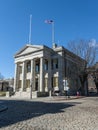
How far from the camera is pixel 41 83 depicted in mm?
39062

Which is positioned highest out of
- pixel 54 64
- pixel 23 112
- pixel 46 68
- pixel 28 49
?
pixel 28 49

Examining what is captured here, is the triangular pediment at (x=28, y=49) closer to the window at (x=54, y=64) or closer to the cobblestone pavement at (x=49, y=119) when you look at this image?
the window at (x=54, y=64)

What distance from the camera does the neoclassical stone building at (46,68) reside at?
40594mm

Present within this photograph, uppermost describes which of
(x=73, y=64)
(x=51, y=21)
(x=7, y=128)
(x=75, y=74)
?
(x=51, y=21)

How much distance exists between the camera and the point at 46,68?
144ft

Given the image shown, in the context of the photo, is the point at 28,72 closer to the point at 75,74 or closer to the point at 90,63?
the point at 75,74

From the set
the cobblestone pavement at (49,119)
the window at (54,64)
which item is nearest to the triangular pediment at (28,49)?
the window at (54,64)

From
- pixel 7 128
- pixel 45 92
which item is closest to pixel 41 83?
pixel 45 92

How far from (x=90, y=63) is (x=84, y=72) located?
2949mm

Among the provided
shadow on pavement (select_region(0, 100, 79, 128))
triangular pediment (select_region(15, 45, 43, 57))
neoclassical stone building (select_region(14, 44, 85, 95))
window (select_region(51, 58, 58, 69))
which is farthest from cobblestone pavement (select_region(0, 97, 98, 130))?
triangular pediment (select_region(15, 45, 43, 57))

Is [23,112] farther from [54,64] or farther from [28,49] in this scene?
[28,49]

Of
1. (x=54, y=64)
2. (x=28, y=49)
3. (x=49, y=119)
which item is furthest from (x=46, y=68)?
(x=49, y=119)

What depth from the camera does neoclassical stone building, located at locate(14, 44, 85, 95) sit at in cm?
4059

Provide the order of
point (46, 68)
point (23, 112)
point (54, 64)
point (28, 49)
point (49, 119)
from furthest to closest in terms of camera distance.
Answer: point (28, 49) → point (46, 68) → point (54, 64) → point (23, 112) → point (49, 119)
